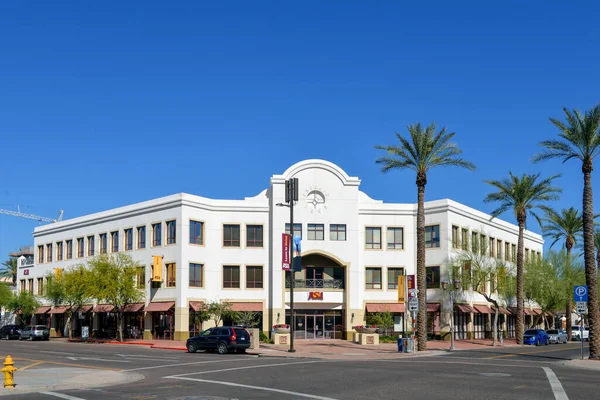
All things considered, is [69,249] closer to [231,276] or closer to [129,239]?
[129,239]

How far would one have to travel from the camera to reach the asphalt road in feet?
65.3

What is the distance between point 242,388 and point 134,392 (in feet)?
10.4

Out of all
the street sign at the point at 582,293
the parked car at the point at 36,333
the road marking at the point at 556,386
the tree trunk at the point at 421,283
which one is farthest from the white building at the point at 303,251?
the road marking at the point at 556,386

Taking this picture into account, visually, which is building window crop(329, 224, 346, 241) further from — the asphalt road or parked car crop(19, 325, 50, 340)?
the asphalt road

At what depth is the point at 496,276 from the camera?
65.8m

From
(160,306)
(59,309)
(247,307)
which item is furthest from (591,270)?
(59,309)

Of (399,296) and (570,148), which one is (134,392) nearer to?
(570,148)

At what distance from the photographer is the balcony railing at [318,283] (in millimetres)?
62438

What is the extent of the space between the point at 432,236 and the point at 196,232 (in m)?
20.6

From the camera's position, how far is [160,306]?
6066 cm

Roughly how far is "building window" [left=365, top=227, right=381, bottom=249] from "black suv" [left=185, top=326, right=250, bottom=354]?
23.9 m

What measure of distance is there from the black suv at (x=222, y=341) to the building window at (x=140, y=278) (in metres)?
21.0

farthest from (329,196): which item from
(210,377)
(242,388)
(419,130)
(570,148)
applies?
(242,388)

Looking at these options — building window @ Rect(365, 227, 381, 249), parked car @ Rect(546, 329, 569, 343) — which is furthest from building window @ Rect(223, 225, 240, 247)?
parked car @ Rect(546, 329, 569, 343)
